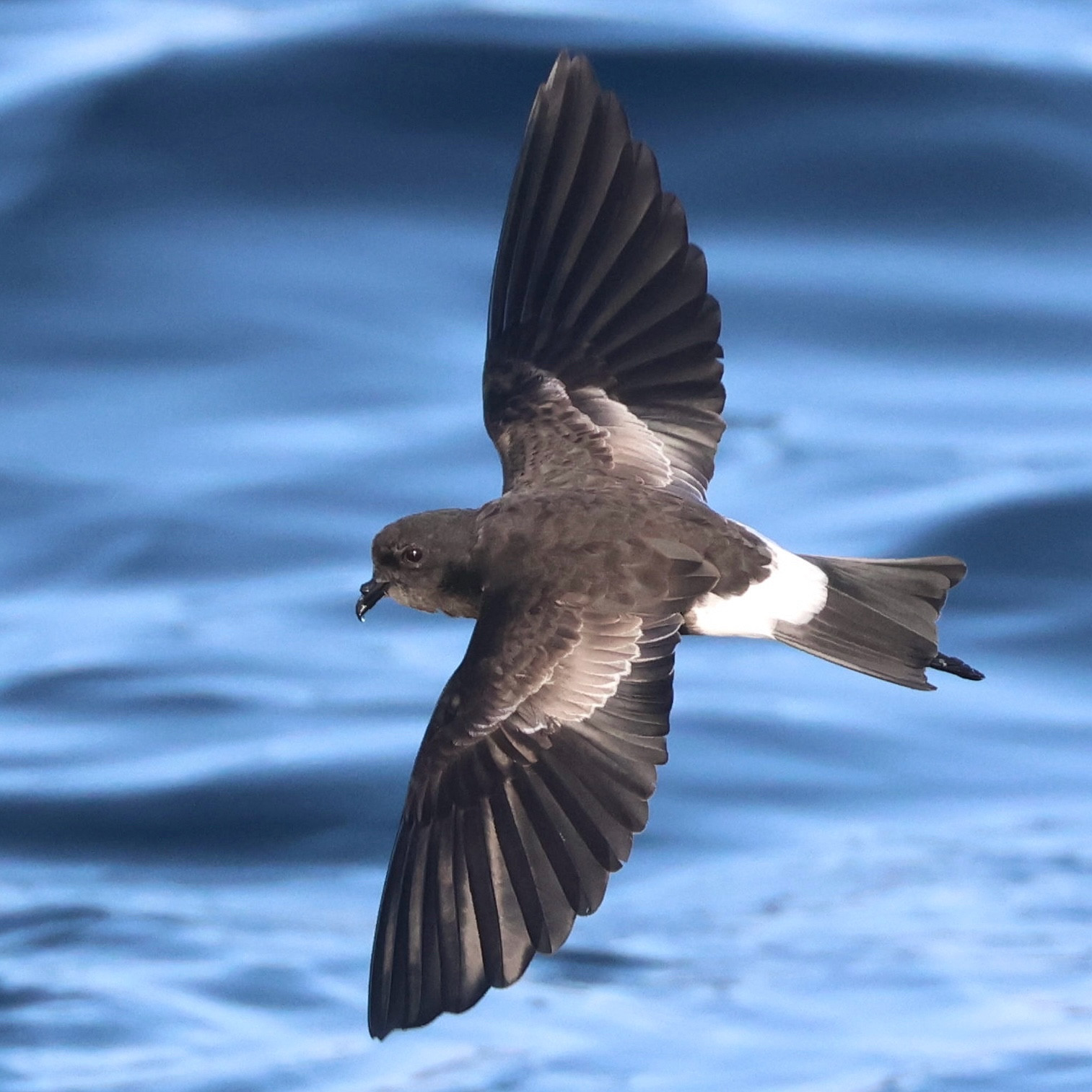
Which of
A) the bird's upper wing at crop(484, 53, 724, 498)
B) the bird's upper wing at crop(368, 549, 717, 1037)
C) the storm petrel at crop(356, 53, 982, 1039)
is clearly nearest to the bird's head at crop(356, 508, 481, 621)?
the storm petrel at crop(356, 53, 982, 1039)

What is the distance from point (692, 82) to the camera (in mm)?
14484

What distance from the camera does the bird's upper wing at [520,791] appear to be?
15.4 feet

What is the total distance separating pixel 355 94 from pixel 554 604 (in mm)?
10176

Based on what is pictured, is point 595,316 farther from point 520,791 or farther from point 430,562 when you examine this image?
point 520,791

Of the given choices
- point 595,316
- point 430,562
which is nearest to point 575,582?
point 430,562

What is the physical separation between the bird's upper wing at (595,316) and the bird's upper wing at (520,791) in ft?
2.42

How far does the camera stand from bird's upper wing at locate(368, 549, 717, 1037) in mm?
4680

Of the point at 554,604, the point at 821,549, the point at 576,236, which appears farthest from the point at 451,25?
the point at 554,604

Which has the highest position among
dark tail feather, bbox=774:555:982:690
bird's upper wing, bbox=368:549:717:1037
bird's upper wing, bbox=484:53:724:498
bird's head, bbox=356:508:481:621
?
bird's upper wing, bbox=484:53:724:498

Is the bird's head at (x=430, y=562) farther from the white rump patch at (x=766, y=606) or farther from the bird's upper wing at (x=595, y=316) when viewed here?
the white rump patch at (x=766, y=606)

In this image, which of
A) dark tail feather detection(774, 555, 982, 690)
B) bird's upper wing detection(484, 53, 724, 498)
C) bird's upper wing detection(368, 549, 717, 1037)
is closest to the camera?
bird's upper wing detection(368, 549, 717, 1037)

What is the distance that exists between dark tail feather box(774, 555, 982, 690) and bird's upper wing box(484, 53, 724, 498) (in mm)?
555

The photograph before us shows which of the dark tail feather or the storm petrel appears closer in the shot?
the storm petrel

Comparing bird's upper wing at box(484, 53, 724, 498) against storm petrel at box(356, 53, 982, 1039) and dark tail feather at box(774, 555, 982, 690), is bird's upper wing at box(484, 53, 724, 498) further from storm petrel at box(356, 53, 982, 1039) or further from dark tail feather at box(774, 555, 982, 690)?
dark tail feather at box(774, 555, 982, 690)
